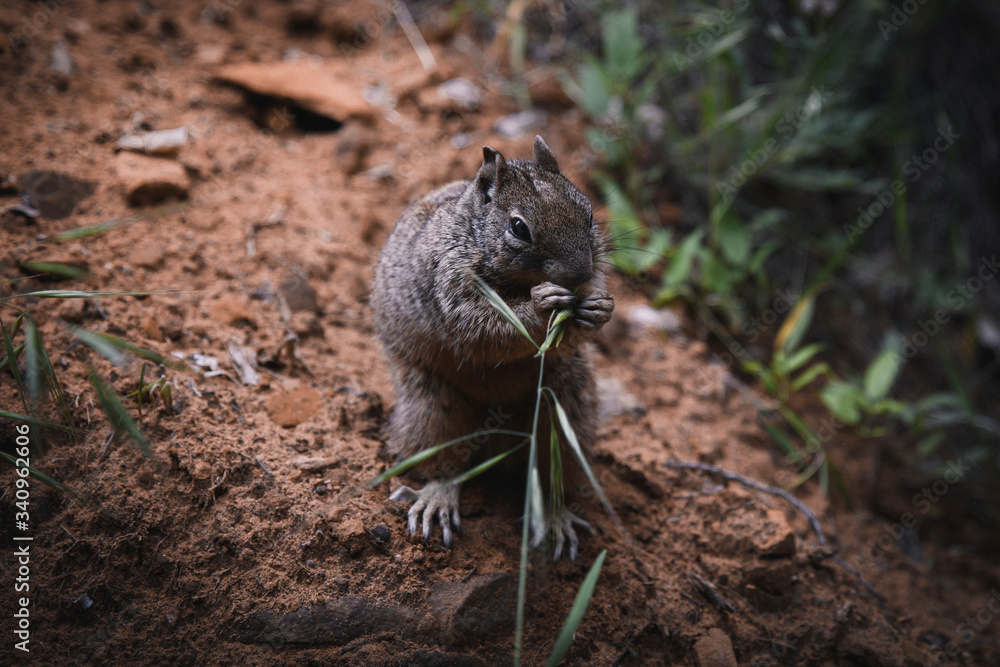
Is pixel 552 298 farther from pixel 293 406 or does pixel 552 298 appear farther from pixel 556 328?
pixel 293 406

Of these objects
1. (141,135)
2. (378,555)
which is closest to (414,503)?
(378,555)

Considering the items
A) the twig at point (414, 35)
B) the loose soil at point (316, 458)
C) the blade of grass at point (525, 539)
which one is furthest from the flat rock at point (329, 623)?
the twig at point (414, 35)

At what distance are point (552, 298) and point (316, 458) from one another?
1417mm

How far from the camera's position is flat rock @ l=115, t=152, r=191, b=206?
4.04m

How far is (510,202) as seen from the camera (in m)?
3.02

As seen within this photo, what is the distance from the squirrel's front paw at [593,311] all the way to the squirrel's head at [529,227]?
97 mm

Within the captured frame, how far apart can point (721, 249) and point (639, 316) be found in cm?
92

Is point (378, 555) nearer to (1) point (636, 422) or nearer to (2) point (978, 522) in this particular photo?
(1) point (636, 422)

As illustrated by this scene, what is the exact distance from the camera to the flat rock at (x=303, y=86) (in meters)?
5.17

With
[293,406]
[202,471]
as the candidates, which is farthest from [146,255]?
[202,471]

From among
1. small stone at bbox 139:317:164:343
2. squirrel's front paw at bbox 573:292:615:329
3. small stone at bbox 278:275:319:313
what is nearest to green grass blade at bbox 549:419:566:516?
squirrel's front paw at bbox 573:292:615:329

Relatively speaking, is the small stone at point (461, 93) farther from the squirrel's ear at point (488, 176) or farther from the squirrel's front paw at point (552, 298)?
the squirrel's front paw at point (552, 298)

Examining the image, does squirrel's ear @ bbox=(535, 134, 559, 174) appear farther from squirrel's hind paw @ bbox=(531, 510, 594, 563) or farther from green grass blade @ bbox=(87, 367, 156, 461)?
green grass blade @ bbox=(87, 367, 156, 461)

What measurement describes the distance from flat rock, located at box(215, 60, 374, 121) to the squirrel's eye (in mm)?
2999
